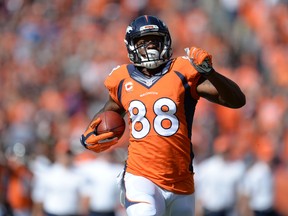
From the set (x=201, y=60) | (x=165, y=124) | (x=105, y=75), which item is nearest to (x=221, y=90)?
(x=201, y=60)

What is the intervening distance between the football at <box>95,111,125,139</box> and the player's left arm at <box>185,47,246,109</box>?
570mm

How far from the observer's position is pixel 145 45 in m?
5.70

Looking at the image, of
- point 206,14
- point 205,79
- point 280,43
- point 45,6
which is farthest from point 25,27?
point 205,79

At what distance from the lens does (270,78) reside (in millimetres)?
13562

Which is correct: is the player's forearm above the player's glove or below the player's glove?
above

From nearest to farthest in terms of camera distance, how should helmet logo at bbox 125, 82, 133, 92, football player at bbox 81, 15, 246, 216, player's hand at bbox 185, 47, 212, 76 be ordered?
player's hand at bbox 185, 47, 212, 76 < football player at bbox 81, 15, 246, 216 < helmet logo at bbox 125, 82, 133, 92

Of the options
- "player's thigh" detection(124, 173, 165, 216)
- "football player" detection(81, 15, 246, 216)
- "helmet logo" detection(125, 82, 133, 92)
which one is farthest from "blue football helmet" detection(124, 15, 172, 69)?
"player's thigh" detection(124, 173, 165, 216)

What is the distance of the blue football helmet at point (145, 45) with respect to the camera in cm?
566

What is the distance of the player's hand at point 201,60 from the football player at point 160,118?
0.19m

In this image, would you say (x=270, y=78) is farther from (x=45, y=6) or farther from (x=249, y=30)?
A: (x=45, y=6)

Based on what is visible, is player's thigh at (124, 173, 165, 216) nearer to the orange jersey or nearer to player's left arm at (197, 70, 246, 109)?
the orange jersey

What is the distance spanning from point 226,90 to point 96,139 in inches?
36.6

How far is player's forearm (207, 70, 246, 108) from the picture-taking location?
541 centimetres

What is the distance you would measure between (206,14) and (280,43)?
183 centimetres
